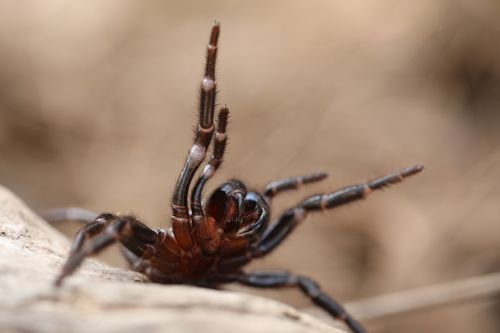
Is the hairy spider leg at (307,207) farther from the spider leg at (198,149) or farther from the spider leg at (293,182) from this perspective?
the spider leg at (293,182)

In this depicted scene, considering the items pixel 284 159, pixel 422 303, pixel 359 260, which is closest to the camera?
pixel 422 303

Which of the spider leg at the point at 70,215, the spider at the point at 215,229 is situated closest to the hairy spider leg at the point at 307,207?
the spider at the point at 215,229

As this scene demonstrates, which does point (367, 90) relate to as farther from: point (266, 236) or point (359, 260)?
point (266, 236)

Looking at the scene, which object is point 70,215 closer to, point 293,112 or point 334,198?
point 334,198

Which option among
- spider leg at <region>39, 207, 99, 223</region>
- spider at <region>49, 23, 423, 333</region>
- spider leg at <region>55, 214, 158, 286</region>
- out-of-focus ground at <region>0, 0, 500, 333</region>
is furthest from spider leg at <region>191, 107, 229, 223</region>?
out-of-focus ground at <region>0, 0, 500, 333</region>

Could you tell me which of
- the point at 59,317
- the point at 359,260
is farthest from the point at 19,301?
the point at 359,260

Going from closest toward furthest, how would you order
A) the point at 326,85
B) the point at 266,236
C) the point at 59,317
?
1. the point at 59,317
2. the point at 266,236
3. the point at 326,85

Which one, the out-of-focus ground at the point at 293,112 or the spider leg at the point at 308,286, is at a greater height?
the out-of-focus ground at the point at 293,112
